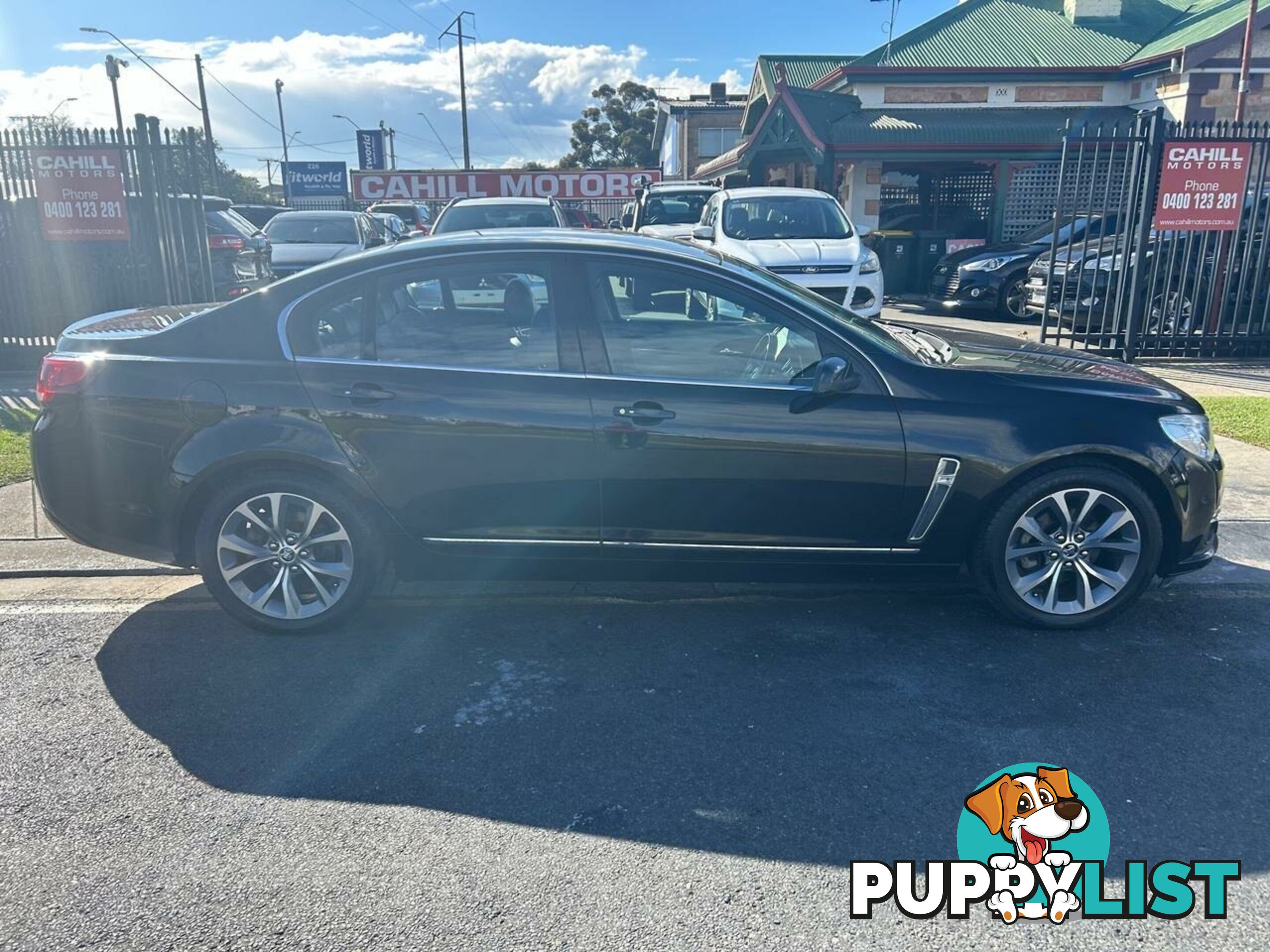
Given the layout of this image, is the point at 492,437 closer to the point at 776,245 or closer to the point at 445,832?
Answer: the point at 445,832

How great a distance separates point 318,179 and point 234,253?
44840 millimetres

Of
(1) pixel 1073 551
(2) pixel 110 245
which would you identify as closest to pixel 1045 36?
(2) pixel 110 245

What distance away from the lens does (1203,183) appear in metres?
9.87

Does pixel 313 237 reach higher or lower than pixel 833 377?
higher

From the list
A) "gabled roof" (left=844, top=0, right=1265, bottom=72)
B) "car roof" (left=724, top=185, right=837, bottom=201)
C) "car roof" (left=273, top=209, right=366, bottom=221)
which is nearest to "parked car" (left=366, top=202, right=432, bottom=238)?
"car roof" (left=273, top=209, right=366, bottom=221)

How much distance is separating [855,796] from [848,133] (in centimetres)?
1746

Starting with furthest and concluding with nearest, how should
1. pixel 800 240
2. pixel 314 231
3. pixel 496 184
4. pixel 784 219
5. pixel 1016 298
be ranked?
pixel 496 184, pixel 314 231, pixel 1016 298, pixel 784 219, pixel 800 240

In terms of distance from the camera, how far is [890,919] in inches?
102

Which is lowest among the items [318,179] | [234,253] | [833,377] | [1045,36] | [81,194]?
[833,377]

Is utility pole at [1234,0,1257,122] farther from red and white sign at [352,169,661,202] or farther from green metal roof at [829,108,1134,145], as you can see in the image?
red and white sign at [352,169,661,202]

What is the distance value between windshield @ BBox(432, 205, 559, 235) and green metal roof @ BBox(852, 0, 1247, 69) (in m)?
9.75

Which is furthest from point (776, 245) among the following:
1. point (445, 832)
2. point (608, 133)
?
point (608, 133)

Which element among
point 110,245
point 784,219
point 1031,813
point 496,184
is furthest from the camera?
point 496,184

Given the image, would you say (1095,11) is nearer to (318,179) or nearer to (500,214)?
(500,214)
